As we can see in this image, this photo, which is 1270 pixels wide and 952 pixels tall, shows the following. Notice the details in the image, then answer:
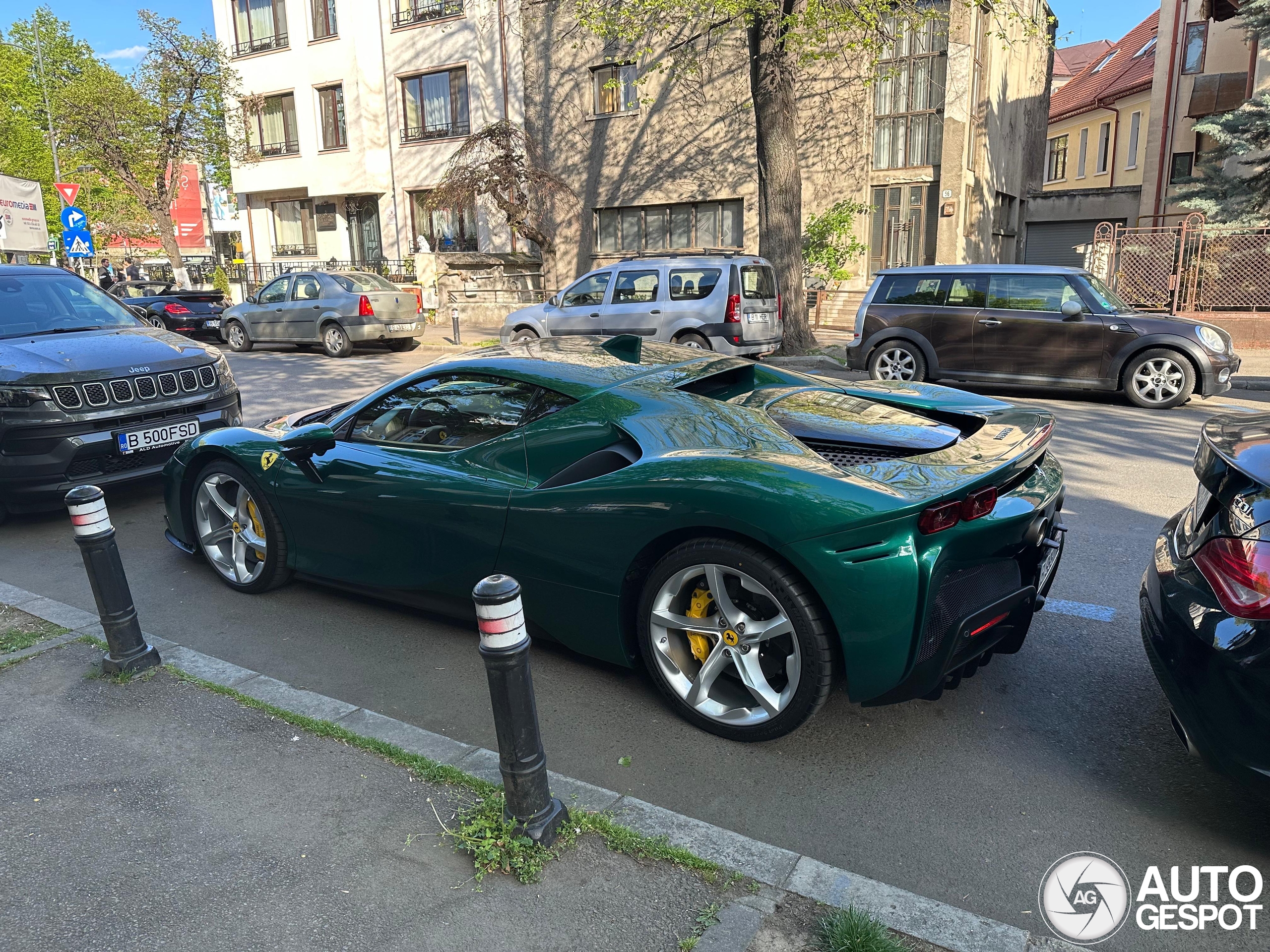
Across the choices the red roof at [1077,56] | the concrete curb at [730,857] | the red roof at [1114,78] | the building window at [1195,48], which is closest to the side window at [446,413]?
the concrete curb at [730,857]

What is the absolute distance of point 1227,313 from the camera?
15008 mm

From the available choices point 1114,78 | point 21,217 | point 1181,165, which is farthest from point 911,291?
point 1114,78

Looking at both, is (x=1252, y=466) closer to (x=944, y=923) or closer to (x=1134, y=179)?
(x=944, y=923)

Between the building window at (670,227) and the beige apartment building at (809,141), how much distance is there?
0.04 metres

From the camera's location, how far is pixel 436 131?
1070 inches

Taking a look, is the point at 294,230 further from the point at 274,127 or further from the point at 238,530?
the point at 238,530

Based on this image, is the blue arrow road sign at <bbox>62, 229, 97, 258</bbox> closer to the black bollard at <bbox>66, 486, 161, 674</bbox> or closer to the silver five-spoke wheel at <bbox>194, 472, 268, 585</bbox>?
the silver five-spoke wheel at <bbox>194, 472, 268, 585</bbox>

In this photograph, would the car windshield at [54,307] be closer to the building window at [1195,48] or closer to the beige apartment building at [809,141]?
the beige apartment building at [809,141]

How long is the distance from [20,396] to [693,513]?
524 cm

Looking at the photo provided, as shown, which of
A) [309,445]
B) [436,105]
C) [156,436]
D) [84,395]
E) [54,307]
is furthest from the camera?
[436,105]

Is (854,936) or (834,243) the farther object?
(834,243)

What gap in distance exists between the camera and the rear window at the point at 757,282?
529 inches

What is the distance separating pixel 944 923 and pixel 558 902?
1.03m

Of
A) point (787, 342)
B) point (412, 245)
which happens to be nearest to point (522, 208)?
point (412, 245)
